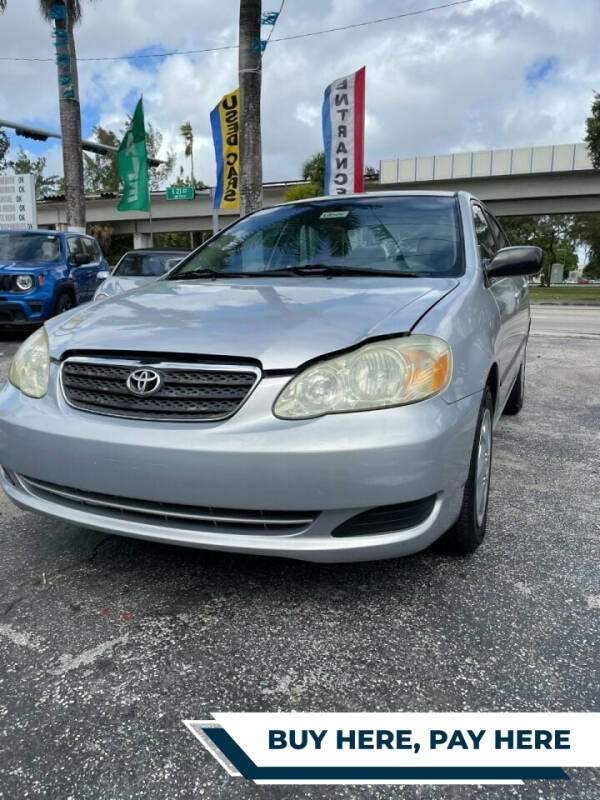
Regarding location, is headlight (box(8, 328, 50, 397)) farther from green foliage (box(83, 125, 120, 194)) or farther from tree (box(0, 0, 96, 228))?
green foliage (box(83, 125, 120, 194))

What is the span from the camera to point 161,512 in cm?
205

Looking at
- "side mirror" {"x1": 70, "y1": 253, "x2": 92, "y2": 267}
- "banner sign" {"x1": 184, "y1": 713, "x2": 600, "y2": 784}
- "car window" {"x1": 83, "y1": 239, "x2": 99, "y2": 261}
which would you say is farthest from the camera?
"car window" {"x1": 83, "y1": 239, "x2": 99, "y2": 261}

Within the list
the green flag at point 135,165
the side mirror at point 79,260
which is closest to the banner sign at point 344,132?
the side mirror at point 79,260

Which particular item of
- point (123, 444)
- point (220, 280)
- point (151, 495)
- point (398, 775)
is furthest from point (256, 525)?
point (220, 280)

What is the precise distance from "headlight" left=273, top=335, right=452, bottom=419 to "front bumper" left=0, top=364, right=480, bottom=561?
0.04 meters

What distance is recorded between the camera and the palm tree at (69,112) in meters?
15.2

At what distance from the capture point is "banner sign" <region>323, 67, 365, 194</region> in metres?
11.9

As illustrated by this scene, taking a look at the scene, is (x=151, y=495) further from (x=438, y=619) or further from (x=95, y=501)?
(x=438, y=619)

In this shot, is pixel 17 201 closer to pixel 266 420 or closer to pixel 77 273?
pixel 77 273

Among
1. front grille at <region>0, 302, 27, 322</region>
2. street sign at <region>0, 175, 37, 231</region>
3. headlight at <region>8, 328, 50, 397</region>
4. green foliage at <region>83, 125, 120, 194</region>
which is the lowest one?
front grille at <region>0, 302, 27, 322</region>

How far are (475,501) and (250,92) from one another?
9593 mm

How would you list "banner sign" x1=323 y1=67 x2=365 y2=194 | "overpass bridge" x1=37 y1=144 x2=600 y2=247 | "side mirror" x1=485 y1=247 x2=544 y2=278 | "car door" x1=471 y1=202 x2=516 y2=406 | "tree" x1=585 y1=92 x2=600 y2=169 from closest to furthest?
"side mirror" x1=485 y1=247 x2=544 y2=278 → "car door" x1=471 y1=202 x2=516 y2=406 → "banner sign" x1=323 y1=67 x2=365 y2=194 → "tree" x1=585 y1=92 x2=600 y2=169 → "overpass bridge" x1=37 y1=144 x2=600 y2=247

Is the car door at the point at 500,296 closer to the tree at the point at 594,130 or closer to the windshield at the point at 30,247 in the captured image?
the windshield at the point at 30,247

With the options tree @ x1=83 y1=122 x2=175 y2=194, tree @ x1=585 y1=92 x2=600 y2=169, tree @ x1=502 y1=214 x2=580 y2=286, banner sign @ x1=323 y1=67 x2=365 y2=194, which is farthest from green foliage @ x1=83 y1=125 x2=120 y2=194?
banner sign @ x1=323 y1=67 x2=365 y2=194
